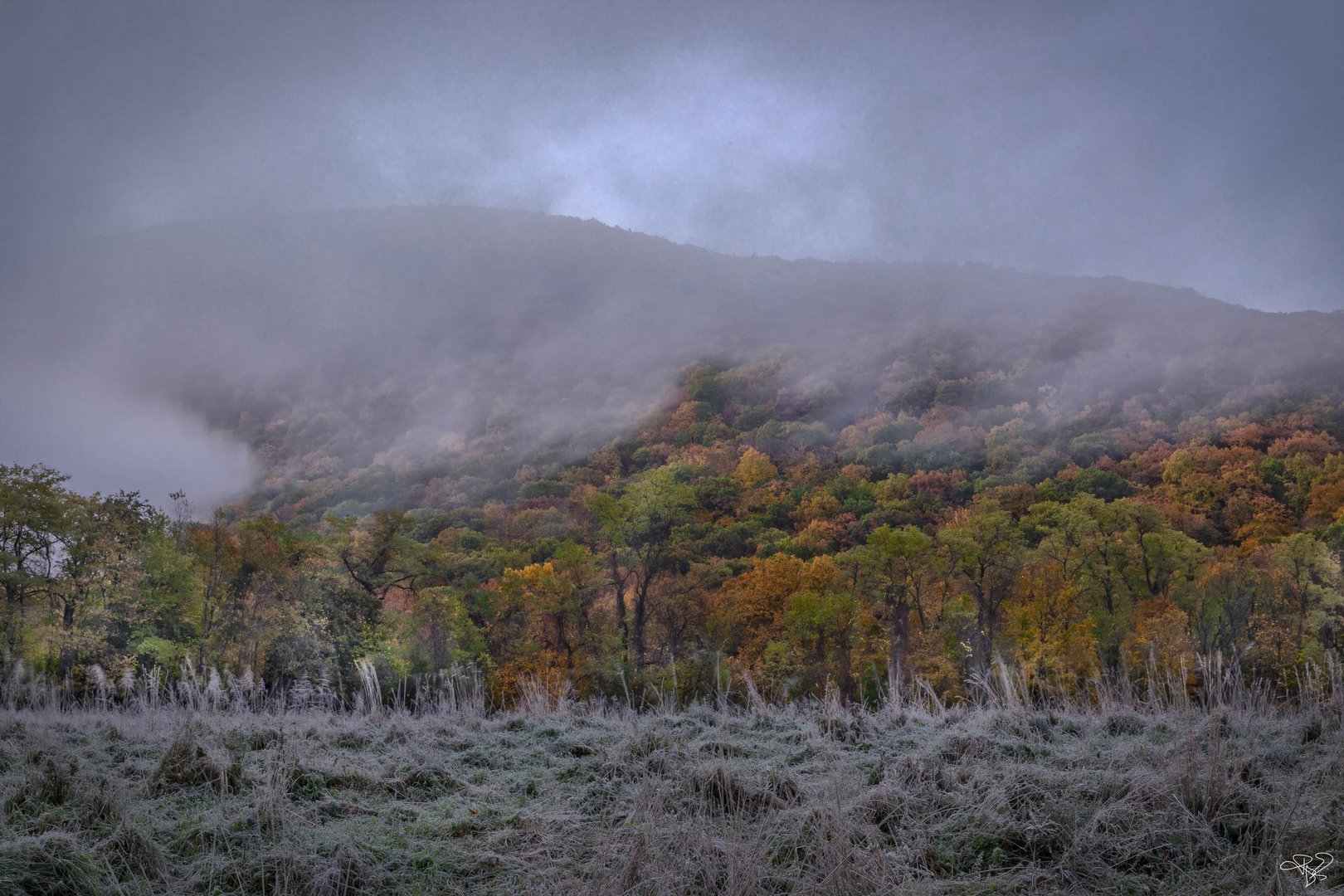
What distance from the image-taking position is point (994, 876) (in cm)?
452

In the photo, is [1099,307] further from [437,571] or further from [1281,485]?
[437,571]

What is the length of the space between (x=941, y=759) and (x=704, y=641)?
1419 inches

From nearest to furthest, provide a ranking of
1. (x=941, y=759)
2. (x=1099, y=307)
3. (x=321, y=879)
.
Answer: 1. (x=321, y=879)
2. (x=941, y=759)
3. (x=1099, y=307)

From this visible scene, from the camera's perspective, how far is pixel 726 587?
48281 mm

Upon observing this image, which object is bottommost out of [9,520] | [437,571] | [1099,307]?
[437,571]

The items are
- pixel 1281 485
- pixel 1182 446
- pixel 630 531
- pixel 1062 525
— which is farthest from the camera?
pixel 1182 446

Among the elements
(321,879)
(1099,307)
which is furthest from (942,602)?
(1099,307)

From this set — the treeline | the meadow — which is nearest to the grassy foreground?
the meadow

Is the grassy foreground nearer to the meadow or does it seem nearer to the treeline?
the meadow

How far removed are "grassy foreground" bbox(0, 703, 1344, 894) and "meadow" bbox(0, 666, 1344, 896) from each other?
21 mm
